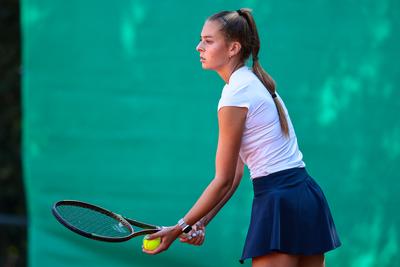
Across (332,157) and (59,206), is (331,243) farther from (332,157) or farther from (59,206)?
(332,157)

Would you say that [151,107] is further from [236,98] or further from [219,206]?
[236,98]

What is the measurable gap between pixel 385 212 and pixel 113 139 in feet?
4.87

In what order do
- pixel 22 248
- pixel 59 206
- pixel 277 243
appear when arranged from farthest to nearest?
pixel 22 248
pixel 59 206
pixel 277 243

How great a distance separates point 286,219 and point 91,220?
77 cm

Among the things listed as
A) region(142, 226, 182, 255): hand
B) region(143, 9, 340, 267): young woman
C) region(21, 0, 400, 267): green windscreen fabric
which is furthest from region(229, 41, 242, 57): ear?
region(21, 0, 400, 267): green windscreen fabric

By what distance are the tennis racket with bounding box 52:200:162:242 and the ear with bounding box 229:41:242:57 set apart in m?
0.69

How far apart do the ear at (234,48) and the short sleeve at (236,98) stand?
17cm

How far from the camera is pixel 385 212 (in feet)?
14.3

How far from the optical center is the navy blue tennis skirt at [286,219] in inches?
115

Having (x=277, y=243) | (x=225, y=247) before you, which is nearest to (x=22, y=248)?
(x=225, y=247)

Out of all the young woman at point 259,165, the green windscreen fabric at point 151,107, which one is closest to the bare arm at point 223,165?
the young woman at point 259,165

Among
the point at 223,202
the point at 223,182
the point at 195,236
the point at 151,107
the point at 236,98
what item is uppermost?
the point at 236,98

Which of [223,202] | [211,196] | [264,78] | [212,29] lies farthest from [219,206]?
[212,29]

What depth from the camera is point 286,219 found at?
2.93 m
